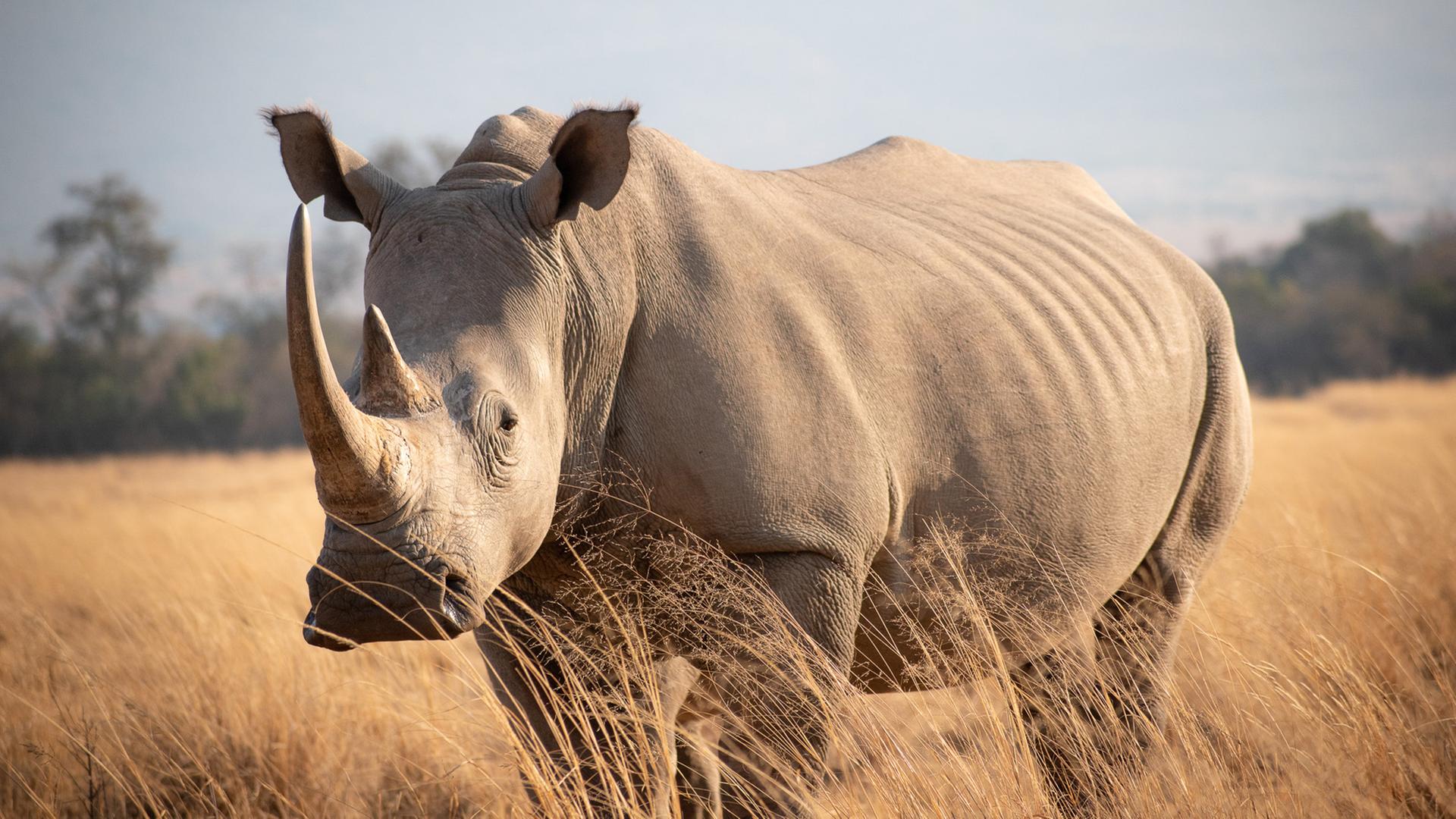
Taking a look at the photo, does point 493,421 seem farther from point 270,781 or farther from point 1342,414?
point 1342,414

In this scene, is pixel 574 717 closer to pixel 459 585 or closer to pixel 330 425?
pixel 459 585

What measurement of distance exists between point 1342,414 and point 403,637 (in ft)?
61.9

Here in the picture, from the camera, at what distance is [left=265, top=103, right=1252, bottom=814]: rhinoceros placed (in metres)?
2.14

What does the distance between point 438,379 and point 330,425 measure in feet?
1.12

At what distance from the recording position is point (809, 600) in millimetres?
2674

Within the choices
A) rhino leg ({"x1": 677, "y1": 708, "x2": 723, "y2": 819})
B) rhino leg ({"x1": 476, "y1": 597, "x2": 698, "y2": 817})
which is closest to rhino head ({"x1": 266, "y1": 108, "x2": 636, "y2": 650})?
rhino leg ({"x1": 476, "y1": 597, "x2": 698, "y2": 817})

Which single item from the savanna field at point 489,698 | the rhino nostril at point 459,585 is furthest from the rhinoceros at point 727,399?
the savanna field at point 489,698

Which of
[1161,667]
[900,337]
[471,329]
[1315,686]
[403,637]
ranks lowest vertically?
[1161,667]

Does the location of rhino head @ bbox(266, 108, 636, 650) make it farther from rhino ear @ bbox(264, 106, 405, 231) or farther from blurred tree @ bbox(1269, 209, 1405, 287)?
blurred tree @ bbox(1269, 209, 1405, 287)

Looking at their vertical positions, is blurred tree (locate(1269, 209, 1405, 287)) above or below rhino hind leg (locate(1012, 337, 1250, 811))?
below

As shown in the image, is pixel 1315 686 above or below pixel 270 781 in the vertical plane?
above

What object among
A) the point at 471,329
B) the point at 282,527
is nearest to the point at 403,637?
the point at 471,329

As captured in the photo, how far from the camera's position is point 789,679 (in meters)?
2.56

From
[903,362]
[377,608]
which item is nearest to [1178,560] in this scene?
[903,362]
